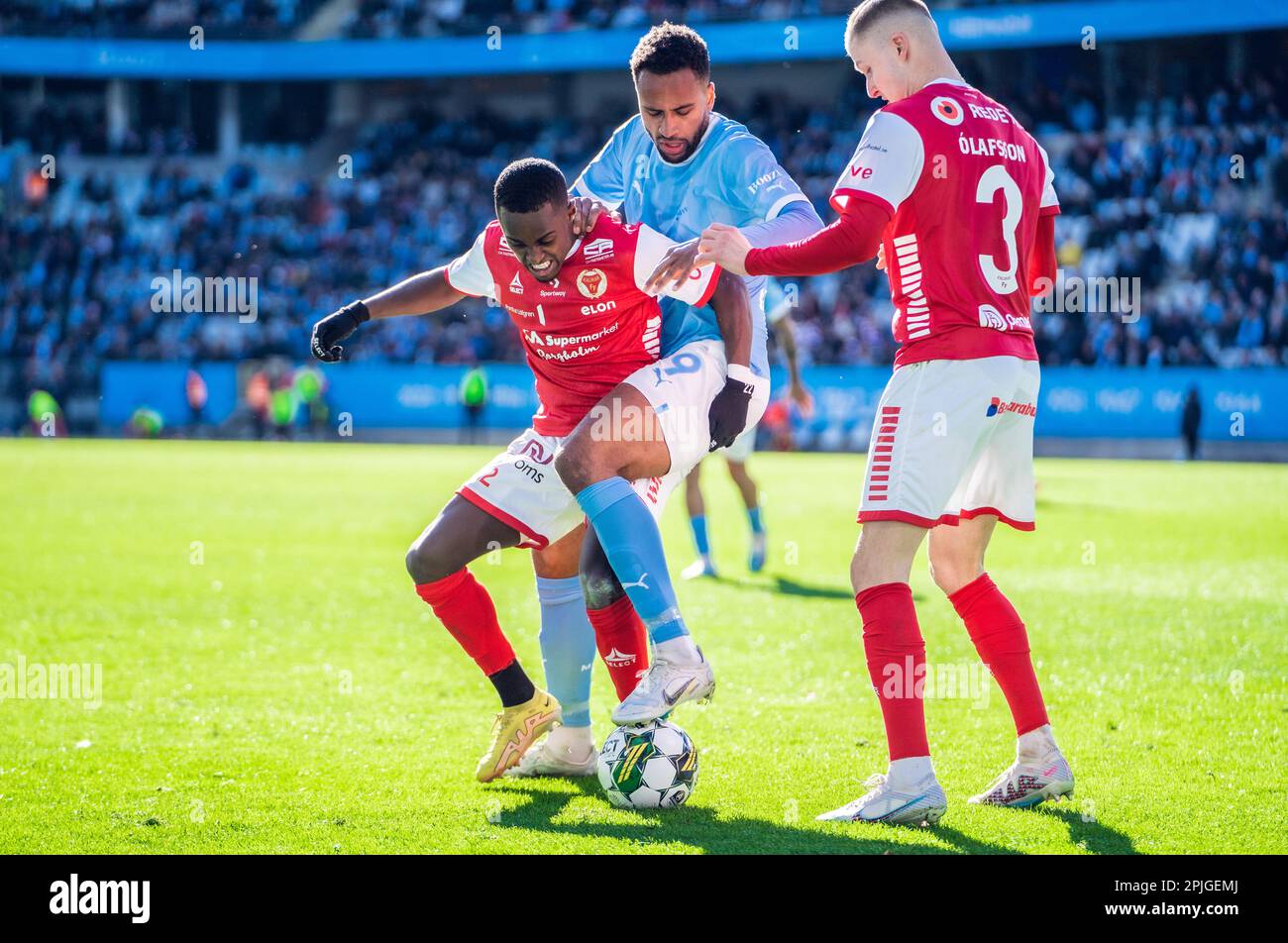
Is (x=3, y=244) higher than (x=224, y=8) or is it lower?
lower

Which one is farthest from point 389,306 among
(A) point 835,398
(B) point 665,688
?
(A) point 835,398

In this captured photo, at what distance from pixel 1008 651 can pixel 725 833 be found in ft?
4.00

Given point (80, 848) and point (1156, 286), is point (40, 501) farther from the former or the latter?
point (1156, 286)

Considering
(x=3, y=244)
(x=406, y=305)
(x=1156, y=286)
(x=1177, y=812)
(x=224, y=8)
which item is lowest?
(x=1177, y=812)

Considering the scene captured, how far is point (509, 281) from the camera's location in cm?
515

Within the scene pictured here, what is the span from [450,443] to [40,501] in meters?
14.5

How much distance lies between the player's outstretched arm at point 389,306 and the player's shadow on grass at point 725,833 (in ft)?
6.64

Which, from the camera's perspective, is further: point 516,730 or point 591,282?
point 516,730

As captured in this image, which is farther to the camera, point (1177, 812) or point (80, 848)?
point (1177, 812)

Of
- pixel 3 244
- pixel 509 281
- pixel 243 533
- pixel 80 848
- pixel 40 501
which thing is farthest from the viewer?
pixel 3 244

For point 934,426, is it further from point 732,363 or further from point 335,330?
point 335,330
